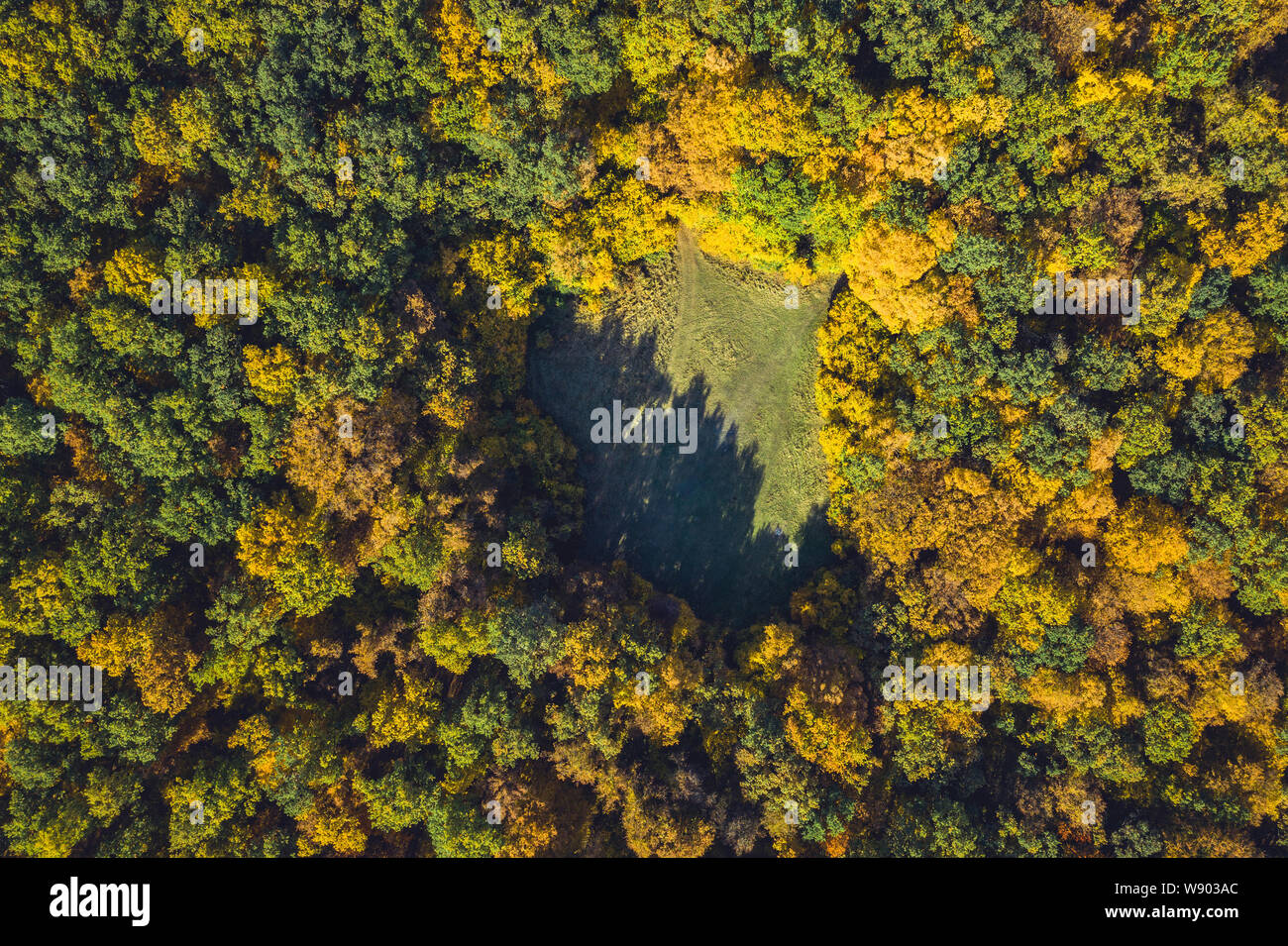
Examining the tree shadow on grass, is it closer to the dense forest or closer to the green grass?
the green grass

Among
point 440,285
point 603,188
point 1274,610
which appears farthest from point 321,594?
point 1274,610

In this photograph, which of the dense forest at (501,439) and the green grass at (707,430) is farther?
the green grass at (707,430)

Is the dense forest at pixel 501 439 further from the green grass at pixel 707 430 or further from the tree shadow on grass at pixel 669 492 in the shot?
the tree shadow on grass at pixel 669 492

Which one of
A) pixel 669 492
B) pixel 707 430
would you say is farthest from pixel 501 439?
pixel 707 430

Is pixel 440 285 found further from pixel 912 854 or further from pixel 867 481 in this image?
pixel 912 854

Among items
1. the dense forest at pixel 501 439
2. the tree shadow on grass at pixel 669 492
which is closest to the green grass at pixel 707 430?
the tree shadow on grass at pixel 669 492
